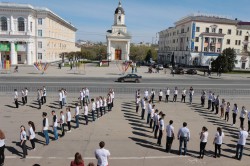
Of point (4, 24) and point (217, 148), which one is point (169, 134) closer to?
point (217, 148)

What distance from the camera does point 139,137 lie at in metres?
13.8

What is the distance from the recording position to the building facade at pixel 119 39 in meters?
77.9

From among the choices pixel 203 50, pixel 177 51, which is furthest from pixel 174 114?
pixel 177 51

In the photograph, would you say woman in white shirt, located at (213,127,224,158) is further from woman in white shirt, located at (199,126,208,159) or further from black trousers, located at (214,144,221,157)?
woman in white shirt, located at (199,126,208,159)

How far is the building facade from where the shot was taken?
77938 mm

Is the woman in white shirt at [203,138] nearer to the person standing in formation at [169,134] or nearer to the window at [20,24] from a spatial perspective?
the person standing in formation at [169,134]

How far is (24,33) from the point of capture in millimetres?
60594

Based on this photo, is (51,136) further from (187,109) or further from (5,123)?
(187,109)

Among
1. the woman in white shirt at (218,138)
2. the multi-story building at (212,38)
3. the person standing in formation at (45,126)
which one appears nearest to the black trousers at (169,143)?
the woman in white shirt at (218,138)

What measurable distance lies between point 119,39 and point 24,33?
1148 inches

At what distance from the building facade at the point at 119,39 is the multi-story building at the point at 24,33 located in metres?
19.2

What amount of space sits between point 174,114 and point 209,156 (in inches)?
293

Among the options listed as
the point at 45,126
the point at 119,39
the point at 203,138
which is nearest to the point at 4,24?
the point at 119,39

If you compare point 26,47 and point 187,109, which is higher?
point 26,47
